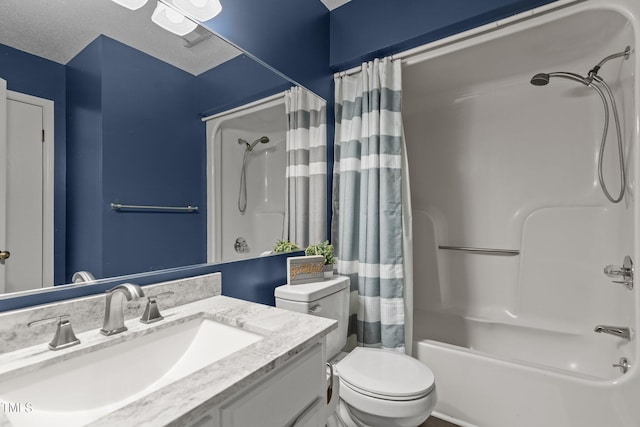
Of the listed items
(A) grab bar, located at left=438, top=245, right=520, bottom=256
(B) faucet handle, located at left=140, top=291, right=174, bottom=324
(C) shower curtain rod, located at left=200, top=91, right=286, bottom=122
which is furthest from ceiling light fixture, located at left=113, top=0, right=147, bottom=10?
(A) grab bar, located at left=438, top=245, right=520, bottom=256

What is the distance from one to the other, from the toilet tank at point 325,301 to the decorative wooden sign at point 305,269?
0.03 metres

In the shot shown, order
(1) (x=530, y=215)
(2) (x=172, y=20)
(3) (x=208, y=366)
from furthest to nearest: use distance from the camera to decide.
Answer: (1) (x=530, y=215) < (2) (x=172, y=20) < (3) (x=208, y=366)

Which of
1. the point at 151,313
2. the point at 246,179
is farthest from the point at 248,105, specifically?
the point at 151,313

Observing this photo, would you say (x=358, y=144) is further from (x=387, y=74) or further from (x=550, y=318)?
(x=550, y=318)

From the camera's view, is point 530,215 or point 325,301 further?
point 530,215

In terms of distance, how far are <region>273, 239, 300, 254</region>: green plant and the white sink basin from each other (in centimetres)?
64

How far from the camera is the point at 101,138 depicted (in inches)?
34.6

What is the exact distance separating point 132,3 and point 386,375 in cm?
167

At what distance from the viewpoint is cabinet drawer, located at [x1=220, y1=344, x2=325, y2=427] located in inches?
23.0

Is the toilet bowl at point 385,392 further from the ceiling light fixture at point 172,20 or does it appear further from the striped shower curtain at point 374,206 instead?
the ceiling light fixture at point 172,20

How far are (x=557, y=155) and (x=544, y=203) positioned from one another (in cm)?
34

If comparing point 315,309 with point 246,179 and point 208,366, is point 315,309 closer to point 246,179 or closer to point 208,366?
point 246,179

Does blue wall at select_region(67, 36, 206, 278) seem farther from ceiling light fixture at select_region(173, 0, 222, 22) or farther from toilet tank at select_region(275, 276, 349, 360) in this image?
toilet tank at select_region(275, 276, 349, 360)

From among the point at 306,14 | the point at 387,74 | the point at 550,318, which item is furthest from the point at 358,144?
the point at 550,318
